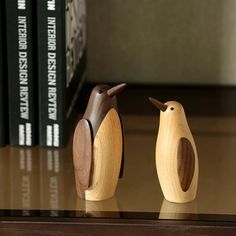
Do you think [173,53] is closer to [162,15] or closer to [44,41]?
[162,15]

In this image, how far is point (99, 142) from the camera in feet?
2.51

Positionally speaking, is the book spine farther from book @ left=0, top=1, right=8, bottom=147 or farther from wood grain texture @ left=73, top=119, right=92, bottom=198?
wood grain texture @ left=73, top=119, right=92, bottom=198

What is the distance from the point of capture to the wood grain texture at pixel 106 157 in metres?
0.77

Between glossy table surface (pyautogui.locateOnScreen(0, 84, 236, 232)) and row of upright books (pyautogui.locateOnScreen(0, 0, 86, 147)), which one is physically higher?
row of upright books (pyautogui.locateOnScreen(0, 0, 86, 147))

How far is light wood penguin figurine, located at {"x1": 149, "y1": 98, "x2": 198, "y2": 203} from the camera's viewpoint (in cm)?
76

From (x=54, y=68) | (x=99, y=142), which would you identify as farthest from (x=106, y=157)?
(x=54, y=68)

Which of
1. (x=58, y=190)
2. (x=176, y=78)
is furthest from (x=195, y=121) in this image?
(x=58, y=190)

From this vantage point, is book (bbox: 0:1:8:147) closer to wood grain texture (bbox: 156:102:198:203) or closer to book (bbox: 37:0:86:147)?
book (bbox: 37:0:86:147)

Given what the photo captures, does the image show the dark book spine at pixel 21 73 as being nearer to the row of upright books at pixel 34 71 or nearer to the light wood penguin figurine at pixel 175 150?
the row of upright books at pixel 34 71

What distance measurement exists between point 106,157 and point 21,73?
0.20 meters

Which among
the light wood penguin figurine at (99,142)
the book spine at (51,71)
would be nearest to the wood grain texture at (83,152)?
the light wood penguin figurine at (99,142)

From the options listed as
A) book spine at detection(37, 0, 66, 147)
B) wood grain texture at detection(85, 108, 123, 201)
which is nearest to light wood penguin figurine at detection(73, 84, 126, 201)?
wood grain texture at detection(85, 108, 123, 201)

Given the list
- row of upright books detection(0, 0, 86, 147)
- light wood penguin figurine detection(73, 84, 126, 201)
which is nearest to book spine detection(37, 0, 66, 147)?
row of upright books detection(0, 0, 86, 147)

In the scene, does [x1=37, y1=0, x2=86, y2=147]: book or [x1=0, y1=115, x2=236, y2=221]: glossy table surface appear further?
[x1=37, y1=0, x2=86, y2=147]: book
